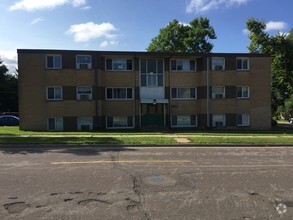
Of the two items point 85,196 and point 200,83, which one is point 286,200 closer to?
point 85,196

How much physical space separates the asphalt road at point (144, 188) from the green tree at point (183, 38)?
2114 inches

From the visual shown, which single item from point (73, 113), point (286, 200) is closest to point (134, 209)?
point (286, 200)

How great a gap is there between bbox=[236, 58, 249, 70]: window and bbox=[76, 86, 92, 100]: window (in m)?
14.0

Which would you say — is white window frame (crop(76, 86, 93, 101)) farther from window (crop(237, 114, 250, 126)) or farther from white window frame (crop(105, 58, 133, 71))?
window (crop(237, 114, 250, 126))

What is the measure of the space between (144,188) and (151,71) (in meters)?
25.9

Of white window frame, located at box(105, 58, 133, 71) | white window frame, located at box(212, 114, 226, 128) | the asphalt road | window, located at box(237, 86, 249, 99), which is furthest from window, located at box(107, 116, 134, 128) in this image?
the asphalt road

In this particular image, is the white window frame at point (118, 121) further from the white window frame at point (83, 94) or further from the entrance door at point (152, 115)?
the white window frame at point (83, 94)

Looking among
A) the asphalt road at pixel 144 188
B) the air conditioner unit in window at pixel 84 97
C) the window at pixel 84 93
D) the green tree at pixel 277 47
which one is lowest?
the asphalt road at pixel 144 188

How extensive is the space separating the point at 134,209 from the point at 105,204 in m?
0.63

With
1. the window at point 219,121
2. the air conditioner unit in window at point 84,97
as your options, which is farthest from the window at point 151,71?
the window at point 219,121

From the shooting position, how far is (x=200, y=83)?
34.2 meters

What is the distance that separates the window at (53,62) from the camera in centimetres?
3095

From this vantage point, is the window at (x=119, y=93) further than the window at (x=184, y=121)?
No

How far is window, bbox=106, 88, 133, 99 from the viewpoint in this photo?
108 ft
